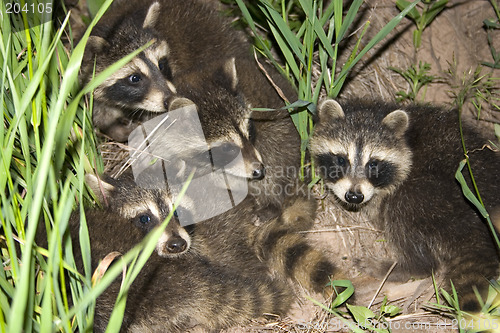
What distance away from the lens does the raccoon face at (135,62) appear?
3.89m

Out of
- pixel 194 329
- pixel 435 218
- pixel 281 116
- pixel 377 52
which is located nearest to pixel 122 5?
pixel 281 116

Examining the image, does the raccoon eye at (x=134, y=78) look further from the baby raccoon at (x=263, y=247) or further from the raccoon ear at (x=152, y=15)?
the baby raccoon at (x=263, y=247)

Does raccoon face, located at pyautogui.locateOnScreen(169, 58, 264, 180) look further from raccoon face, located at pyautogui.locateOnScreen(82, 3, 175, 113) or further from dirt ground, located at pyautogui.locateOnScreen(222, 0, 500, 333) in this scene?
dirt ground, located at pyautogui.locateOnScreen(222, 0, 500, 333)

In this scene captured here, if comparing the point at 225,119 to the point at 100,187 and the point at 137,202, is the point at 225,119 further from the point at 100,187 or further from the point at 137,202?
the point at 100,187

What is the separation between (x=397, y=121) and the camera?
3562 millimetres

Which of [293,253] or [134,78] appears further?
[134,78]

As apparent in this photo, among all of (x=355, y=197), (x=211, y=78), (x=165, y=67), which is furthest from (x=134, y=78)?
(x=355, y=197)

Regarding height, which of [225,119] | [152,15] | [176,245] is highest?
[152,15]

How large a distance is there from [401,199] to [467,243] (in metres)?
0.52

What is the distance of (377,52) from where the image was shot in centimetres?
471

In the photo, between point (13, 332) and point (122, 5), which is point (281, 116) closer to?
point (122, 5)

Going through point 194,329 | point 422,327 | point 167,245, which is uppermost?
point 167,245

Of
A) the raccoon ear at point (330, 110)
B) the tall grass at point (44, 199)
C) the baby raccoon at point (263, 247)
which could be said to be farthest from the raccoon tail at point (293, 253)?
the tall grass at point (44, 199)

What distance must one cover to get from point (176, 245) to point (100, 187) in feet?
1.98
